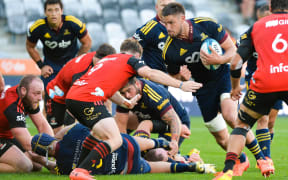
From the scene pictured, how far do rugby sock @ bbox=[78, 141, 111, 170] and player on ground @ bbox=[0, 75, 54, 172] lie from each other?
1.39m

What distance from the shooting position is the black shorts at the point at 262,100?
5.09m

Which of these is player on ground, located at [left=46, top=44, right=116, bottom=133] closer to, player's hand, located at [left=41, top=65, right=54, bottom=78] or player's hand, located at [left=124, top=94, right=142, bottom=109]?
player's hand, located at [left=124, top=94, right=142, bottom=109]

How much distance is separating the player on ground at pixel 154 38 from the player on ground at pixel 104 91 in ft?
8.55

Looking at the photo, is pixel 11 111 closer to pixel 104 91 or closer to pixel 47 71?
pixel 104 91

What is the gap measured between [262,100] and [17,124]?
9.61 ft

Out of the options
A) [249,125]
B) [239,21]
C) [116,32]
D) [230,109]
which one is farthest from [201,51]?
[239,21]

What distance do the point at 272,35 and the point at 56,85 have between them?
13.3 ft

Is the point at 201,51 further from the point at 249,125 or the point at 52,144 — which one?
the point at 52,144

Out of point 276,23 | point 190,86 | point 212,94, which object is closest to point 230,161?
point 190,86

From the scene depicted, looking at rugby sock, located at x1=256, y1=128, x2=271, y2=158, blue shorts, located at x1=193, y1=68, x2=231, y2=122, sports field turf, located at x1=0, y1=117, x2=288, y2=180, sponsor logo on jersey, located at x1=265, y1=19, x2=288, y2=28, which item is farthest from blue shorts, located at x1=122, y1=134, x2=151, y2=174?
sponsor logo on jersey, located at x1=265, y1=19, x2=288, y2=28

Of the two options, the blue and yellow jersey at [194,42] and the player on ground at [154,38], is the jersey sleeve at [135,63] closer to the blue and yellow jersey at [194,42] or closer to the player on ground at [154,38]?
the blue and yellow jersey at [194,42]

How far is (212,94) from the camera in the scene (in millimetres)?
6922

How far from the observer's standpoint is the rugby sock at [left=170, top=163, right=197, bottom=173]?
19.8ft

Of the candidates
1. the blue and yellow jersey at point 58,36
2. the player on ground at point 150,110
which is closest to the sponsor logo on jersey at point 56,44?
the blue and yellow jersey at point 58,36
